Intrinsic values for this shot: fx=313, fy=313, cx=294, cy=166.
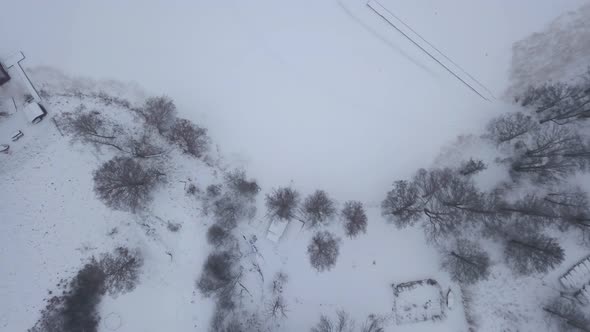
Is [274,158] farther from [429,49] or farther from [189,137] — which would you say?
[429,49]

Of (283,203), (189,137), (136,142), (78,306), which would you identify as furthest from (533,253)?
(78,306)

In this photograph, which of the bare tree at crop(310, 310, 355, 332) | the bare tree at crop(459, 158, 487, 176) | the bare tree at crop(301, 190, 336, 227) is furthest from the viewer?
the bare tree at crop(301, 190, 336, 227)

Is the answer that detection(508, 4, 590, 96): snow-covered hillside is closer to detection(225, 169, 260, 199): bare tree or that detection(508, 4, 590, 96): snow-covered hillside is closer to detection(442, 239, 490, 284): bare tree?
detection(442, 239, 490, 284): bare tree

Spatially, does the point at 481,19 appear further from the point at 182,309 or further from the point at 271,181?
the point at 182,309

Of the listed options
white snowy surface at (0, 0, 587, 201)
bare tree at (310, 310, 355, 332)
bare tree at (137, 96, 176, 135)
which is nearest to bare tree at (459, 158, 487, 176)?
white snowy surface at (0, 0, 587, 201)

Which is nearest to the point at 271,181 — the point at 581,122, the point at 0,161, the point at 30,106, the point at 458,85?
the point at 458,85

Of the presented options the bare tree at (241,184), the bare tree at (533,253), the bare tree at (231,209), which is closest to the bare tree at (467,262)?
the bare tree at (533,253)

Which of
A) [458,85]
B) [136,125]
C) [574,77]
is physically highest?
[136,125]
